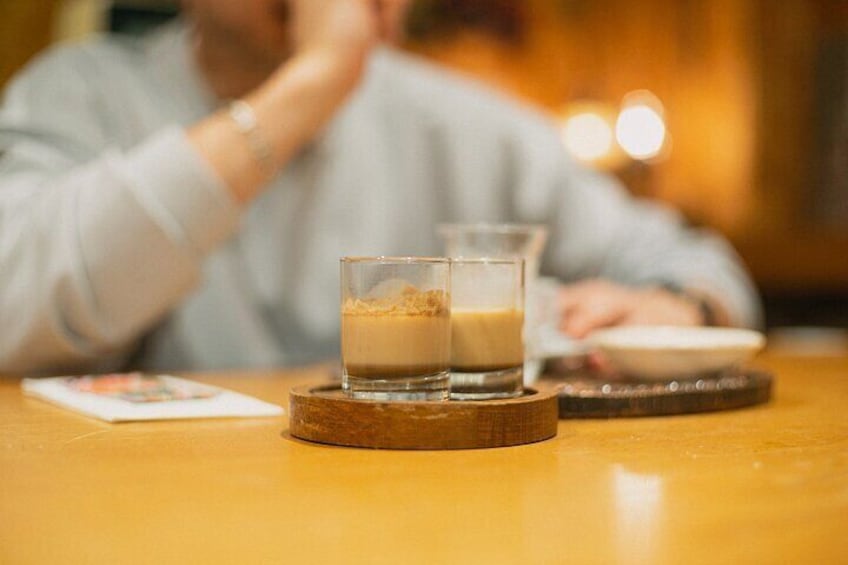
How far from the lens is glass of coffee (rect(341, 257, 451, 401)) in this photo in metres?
0.82

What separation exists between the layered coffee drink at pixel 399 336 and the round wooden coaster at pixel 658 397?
193 mm

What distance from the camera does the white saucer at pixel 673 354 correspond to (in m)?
1.11

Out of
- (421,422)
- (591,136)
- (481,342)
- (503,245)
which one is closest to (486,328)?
(481,342)

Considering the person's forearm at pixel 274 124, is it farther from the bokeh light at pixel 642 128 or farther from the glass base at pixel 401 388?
the bokeh light at pixel 642 128

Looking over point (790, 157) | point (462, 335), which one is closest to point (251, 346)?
point (462, 335)

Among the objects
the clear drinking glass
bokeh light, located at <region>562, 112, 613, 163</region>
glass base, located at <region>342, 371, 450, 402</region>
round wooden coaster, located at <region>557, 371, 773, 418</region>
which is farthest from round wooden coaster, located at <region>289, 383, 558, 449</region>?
bokeh light, located at <region>562, 112, 613, 163</region>

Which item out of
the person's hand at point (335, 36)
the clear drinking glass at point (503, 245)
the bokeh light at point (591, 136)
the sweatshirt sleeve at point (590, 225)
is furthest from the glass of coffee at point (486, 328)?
the bokeh light at point (591, 136)

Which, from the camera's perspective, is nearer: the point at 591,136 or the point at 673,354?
the point at 673,354

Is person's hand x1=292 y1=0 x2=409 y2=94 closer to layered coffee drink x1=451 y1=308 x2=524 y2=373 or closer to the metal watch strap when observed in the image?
the metal watch strap

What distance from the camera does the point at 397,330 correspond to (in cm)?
82

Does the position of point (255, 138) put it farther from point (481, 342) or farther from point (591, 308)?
point (481, 342)

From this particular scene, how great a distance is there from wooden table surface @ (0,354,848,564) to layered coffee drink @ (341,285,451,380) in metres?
0.07

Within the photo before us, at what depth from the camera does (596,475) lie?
2.31ft

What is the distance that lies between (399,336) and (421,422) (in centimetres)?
7
